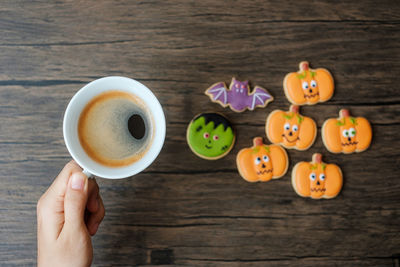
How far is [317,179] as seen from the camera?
2.22ft

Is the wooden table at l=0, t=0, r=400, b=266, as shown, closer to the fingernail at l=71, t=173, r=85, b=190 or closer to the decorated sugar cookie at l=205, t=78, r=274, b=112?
the decorated sugar cookie at l=205, t=78, r=274, b=112

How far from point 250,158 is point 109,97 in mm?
304

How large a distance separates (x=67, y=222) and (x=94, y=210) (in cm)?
8

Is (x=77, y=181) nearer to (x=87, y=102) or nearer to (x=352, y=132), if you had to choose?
(x=87, y=102)

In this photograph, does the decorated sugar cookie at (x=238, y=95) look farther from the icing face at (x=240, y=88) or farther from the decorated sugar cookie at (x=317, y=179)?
the decorated sugar cookie at (x=317, y=179)

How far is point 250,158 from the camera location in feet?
2.20

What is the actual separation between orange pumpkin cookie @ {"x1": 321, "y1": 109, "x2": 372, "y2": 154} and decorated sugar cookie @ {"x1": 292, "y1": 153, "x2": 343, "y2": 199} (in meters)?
0.04

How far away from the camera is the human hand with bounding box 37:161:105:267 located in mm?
513

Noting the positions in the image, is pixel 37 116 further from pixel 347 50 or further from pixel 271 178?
pixel 347 50

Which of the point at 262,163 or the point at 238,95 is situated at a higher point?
the point at 238,95

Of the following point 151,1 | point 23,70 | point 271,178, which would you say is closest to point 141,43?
point 151,1

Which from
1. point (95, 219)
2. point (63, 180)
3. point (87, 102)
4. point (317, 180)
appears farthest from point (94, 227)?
point (317, 180)

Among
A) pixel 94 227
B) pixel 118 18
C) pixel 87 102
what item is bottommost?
pixel 94 227

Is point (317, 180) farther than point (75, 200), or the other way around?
point (317, 180)
